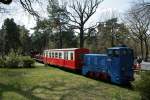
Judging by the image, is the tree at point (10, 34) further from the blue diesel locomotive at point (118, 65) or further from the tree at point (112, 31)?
the blue diesel locomotive at point (118, 65)

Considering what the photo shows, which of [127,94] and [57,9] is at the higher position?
[57,9]

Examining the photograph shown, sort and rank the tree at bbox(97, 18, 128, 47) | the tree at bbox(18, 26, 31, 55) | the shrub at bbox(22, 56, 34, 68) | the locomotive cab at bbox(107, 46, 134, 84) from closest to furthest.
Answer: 1. the locomotive cab at bbox(107, 46, 134, 84)
2. the shrub at bbox(22, 56, 34, 68)
3. the tree at bbox(97, 18, 128, 47)
4. the tree at bbox(18, 26, 31, 55)

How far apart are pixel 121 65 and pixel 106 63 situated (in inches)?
86.6

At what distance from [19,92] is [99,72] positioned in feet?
31.7

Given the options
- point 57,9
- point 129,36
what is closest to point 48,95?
point 57,9

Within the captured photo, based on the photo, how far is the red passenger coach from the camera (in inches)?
1230

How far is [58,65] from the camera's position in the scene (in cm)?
3838

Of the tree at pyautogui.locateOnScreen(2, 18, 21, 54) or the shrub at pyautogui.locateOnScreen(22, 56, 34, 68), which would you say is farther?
the tree at pyautogui.locateOnScreen(2, 18, 21, 54)

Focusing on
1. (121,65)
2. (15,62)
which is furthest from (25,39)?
(121,65)

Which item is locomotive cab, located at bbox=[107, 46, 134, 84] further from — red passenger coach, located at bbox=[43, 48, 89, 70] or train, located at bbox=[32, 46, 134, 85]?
red passenger coach, located at bbox=[43, 48, 89, 70]

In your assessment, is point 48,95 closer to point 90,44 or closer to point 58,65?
point 58,65

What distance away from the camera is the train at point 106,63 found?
22016 millimetres

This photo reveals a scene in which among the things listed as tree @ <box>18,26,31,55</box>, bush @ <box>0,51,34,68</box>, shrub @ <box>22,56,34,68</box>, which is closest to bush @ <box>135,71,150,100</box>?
bush @ <box>0,51,34,68</box>

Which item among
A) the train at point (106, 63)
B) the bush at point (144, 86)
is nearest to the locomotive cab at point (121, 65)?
the train at point (106, 63)
